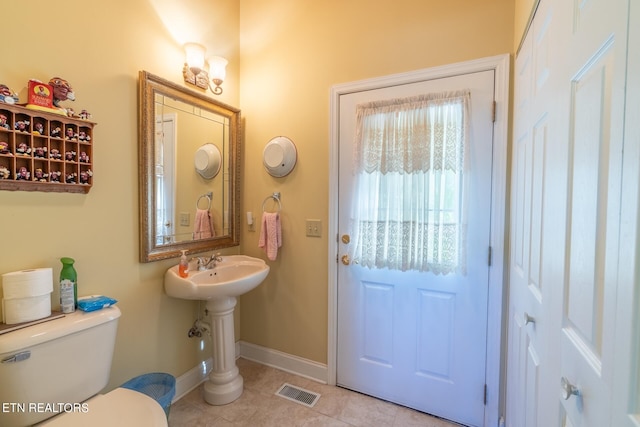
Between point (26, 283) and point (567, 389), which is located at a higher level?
point (26, 283)

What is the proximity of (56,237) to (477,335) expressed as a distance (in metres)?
2.23

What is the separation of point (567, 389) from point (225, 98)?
2415mm

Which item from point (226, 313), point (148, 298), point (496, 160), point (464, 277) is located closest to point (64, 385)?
point (148, 298)

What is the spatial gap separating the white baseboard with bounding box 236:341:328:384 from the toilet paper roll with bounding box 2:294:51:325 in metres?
1.49

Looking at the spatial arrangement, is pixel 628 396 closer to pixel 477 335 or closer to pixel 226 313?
pixel 477 335

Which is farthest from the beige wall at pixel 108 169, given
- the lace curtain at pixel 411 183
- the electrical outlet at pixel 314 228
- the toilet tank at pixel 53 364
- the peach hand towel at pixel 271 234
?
the lace curtain at pixel 411 183

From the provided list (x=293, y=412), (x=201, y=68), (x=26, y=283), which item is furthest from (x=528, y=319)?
(x=201, y=68)

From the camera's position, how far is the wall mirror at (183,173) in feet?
5.42

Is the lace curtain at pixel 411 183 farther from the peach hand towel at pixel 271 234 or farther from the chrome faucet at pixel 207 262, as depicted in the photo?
the chrome faucet at pixel 207 262

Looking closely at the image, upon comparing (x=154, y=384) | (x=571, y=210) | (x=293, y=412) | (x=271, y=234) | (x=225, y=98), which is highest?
(x=225, y=98)

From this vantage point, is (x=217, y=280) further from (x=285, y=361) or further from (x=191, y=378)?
(x=285, y=361)

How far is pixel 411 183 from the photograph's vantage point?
5.62ft

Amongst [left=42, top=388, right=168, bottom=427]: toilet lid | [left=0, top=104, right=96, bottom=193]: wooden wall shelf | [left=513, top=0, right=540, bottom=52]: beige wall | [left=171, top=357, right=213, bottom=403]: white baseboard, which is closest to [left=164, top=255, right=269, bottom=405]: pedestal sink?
[left=171, top=357, right=213, bottom=403]: white baseboard

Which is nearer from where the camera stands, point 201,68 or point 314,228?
point 201,68
